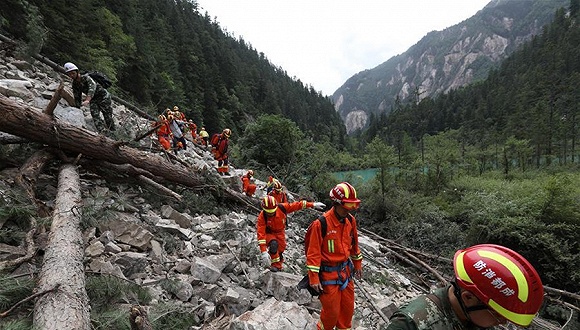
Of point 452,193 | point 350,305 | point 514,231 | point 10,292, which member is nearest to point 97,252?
point 10,292

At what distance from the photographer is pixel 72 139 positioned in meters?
5.28

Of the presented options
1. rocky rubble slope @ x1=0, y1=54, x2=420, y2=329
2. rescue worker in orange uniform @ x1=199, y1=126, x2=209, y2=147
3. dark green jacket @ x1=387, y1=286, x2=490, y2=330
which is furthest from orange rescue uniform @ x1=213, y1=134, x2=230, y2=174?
dark green jacket @ x1=387, y1=286, x2=490, y2=330

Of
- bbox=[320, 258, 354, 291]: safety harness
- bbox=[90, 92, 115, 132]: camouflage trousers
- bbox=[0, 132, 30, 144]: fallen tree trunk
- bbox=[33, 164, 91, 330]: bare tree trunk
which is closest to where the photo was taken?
bbox=[33, 164, 91, 330]: bare tree trunk

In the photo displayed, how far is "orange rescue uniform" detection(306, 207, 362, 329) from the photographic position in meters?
3.56

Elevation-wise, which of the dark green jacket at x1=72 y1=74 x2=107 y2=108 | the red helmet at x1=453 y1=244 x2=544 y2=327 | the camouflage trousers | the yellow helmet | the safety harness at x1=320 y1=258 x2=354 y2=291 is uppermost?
the dark green jacket at x1=72 y1=74 x2=107 y2=108

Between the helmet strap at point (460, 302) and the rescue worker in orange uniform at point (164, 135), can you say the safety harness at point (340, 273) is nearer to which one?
the helmet strap at point (460, 302)

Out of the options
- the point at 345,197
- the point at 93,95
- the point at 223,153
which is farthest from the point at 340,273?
the point at 223,153

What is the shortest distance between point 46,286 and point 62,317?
45 centimetres

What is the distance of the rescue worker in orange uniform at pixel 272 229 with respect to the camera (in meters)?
5.34

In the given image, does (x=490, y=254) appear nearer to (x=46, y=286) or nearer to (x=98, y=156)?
(x=46, y=286)

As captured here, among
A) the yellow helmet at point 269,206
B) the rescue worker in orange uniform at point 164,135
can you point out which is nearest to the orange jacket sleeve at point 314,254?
the yellow helmet at point 269,206

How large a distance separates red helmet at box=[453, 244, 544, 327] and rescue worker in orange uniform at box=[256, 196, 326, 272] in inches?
147

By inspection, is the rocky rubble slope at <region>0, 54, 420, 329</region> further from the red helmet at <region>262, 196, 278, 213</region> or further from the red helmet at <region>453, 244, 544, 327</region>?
the red helmet at <region>453, 244, 544, 327</region>

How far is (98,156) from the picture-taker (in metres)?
5.62
